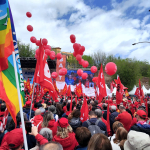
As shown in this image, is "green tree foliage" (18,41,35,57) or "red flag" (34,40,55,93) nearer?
"red flag" (34,40,55,93)

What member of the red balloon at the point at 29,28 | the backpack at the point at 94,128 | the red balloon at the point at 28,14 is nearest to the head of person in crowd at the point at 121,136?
the backpack at the point at 94,128

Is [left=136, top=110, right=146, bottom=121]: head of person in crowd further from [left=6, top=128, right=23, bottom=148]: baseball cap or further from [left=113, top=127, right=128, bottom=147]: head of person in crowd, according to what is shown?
[left=6, top=128, right=23, bottom=148]: baseball cap

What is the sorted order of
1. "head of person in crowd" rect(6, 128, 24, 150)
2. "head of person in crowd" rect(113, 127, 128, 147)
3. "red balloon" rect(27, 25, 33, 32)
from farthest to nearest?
"red balloon" rect(27, 25, 33, 32) < "head of person in crowd" rect(113, 127, 128, 147) < "head of person in crowd" rect(6, 128, 24, 150)

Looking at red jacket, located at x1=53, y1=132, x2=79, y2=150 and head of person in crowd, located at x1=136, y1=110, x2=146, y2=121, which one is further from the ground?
head of person in crowd, located at x1=136, y1=110, x2=146, y2=121

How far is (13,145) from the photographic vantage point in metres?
1.68

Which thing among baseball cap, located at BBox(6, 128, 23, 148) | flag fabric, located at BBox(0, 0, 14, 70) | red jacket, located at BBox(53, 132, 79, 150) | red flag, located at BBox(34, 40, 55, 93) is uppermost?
flag fabric, located at BBox(0, 0, 14, 70)

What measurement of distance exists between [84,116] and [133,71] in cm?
3019

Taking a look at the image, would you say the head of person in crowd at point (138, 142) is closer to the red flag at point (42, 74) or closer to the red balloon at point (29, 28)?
the red flag at point (42, 74)

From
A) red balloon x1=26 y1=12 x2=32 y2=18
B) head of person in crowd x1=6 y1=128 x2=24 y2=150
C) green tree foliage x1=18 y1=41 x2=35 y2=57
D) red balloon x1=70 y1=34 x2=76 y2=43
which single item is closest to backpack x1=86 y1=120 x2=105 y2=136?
head of person in crowd x1=6 y1=128 x2=24 y2=150

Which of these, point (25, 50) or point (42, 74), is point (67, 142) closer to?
point (42, 74)

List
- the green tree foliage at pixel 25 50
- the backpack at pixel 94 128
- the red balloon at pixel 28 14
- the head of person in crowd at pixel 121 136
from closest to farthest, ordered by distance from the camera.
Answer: the head of person in crowd at pixel 121 136, the backpack at pixel 94 128, the red balloon at pixel 28 14, the green tree foliage at pixel 25 50

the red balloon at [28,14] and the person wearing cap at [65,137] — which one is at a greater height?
the red balloon at [28,14]

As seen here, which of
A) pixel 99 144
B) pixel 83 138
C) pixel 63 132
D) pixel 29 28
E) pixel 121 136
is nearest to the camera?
pixel 99 144

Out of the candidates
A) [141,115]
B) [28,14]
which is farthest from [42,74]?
[28,14]
